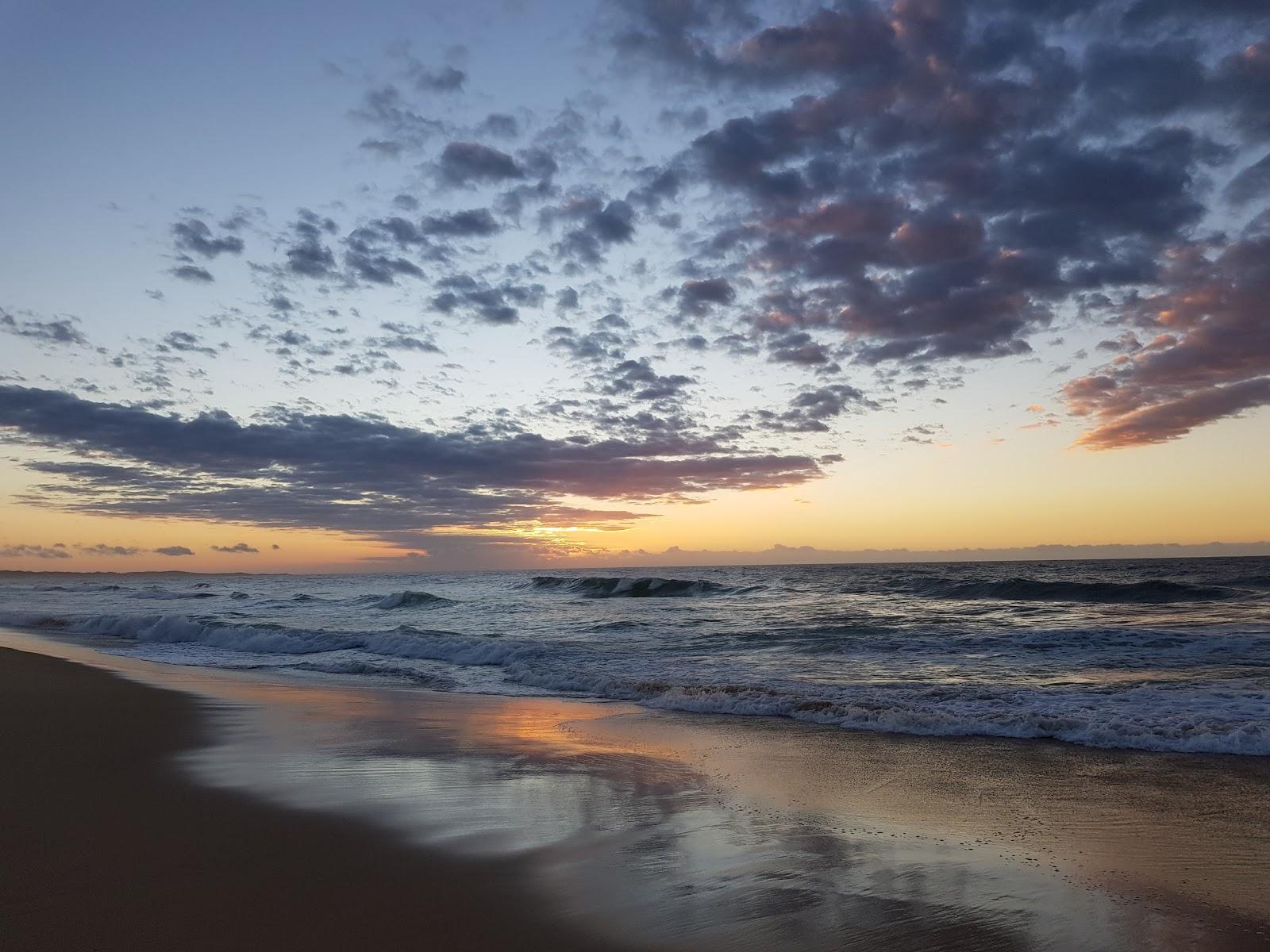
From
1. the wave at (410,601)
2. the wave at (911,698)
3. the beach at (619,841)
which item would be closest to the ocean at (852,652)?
the wave at (911,698)

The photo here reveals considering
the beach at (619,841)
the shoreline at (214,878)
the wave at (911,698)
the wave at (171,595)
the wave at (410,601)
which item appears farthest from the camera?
the wave at (171,595)

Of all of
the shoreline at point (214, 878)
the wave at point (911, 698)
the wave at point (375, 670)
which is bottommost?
the wave at point (375, 670)

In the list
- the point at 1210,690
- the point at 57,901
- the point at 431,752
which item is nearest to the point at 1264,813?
the point at 1210,690

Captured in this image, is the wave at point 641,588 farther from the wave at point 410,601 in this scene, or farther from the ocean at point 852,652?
the wave at point 410,601

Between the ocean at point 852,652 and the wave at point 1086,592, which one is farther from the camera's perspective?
the wave at point 1086,592

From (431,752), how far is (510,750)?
918mm

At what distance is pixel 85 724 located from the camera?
1025cm

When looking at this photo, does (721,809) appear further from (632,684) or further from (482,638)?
(482,638)

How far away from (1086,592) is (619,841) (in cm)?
3654

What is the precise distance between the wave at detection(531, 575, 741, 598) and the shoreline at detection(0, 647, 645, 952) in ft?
130

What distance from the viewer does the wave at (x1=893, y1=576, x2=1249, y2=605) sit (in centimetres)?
3338

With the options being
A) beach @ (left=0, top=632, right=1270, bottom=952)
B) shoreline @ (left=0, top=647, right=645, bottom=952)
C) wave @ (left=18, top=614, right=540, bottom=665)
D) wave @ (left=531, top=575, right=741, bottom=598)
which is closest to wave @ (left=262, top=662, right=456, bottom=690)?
wave @ (left=18, top=614, right=540, bottom=665)

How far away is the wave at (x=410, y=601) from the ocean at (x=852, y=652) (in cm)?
264

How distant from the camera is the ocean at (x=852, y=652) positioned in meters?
11.1
